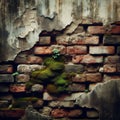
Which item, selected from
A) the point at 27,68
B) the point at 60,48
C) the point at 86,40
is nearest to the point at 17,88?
the point at 27,68

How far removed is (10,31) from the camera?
382 cm

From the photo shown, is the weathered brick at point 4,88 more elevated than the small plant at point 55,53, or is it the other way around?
the small plant at point 55,53

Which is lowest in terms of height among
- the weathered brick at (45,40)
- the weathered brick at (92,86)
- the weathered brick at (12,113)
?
the weathered brick at (12,113)

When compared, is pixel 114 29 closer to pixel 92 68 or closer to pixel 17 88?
pixel 92 68

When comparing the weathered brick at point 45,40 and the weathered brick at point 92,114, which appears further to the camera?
the weathered brick at point 45,40

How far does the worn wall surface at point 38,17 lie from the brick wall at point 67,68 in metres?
0.07

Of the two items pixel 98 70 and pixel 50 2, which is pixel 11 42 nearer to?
pixel 50 2

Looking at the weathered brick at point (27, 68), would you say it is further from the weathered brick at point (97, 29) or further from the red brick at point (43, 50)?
the weathered brick at point (97, 29)

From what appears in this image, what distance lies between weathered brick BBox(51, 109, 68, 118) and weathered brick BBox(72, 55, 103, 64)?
51 centimetres

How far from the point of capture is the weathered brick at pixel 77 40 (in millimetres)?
3736

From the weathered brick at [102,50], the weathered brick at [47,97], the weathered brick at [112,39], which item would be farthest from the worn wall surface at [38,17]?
the weathered brick at [47,97]

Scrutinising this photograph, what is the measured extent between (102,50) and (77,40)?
0.88 feet

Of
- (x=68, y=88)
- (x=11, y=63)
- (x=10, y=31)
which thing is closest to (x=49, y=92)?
(x=68, y=88)

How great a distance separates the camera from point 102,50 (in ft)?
12.2
